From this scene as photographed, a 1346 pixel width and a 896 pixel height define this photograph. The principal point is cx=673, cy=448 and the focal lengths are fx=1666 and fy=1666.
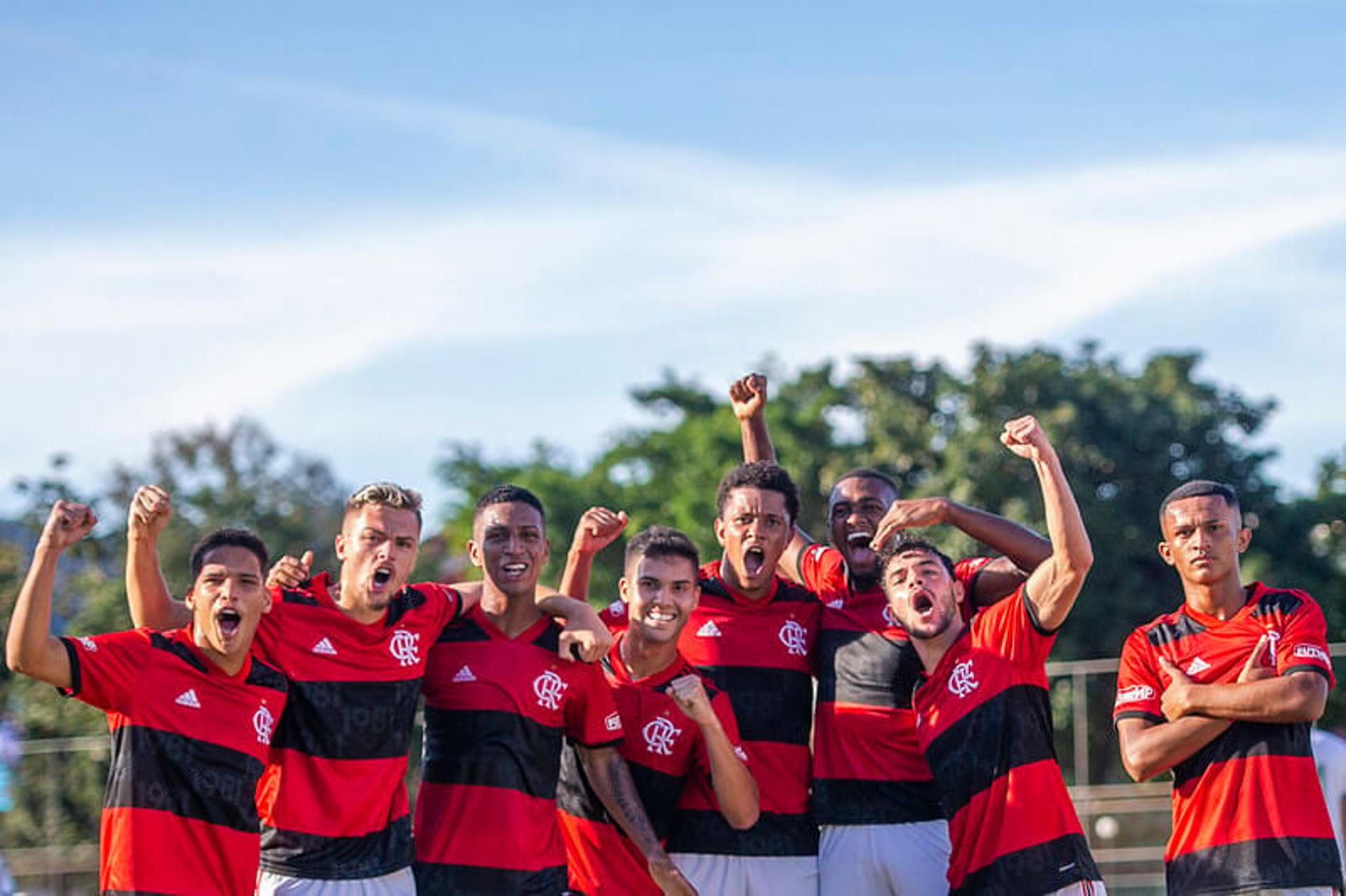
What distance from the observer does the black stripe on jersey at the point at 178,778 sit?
660 cm

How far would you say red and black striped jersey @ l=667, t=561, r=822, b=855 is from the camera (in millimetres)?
7801

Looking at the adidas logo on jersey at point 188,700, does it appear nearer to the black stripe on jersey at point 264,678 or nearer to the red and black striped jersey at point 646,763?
the black stripe on jersey at point 264,678

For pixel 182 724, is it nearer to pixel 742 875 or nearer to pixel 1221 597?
pixel 742 875

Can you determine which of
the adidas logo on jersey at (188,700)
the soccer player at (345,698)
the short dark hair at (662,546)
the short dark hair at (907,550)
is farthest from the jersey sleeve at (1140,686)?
the adidas logo on jersey at (188,700)

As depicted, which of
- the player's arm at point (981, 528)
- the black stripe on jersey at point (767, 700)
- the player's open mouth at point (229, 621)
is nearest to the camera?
the player's open mouth at point (229, 621)

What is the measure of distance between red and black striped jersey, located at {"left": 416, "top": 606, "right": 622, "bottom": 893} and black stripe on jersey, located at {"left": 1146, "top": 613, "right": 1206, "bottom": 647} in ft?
8.00

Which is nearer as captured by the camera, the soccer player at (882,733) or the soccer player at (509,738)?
the soccer player at (509,738)

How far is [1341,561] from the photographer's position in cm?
2639

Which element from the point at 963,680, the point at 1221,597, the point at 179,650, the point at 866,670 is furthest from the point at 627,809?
the point at 1221,597

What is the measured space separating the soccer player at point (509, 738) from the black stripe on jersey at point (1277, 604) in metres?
2.77

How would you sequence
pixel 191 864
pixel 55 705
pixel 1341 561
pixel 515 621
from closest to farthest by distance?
pixel 191 864, pixel 515 621, pixel 1341 561, pixel 55 705

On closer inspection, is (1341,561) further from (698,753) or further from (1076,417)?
(698,753)

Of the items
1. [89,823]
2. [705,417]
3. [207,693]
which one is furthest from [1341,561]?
[207,693]

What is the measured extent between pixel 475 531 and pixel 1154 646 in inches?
123
